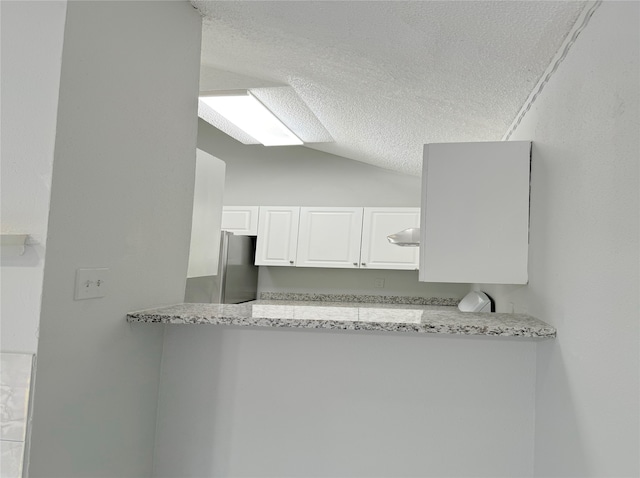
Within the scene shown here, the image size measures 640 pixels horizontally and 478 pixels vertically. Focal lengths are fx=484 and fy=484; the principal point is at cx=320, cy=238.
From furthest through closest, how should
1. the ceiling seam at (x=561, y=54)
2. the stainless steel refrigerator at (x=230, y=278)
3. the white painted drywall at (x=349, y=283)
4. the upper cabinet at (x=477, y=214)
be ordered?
the white painted drywall at (x=349, y=283)
the stainless steel refrigerator at (x=230, y=278)
the upper cabinet at (x=477, y=214)
the ceiling seam at (x=561, y=54)

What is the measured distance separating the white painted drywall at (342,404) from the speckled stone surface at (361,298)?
113 inches

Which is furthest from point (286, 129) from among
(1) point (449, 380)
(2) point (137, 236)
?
(1) point (449, 380)

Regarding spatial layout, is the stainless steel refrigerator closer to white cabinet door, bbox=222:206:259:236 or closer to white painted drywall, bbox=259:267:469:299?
white cabinet door, bbox=222:206:259:236

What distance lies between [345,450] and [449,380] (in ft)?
1.61

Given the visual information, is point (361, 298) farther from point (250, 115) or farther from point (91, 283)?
point (91, 283)

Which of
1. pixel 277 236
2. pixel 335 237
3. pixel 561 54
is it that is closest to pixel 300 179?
pixel 277 236

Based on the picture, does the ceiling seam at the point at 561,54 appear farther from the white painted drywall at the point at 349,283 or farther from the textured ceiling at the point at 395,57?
the white painted drywall at the point at 349,283

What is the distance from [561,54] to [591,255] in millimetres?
803

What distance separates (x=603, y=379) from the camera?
3.94 feet

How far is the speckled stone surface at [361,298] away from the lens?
468cm

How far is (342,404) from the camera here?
191cm

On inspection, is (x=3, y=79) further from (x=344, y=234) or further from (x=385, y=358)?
(x=344, y=234)

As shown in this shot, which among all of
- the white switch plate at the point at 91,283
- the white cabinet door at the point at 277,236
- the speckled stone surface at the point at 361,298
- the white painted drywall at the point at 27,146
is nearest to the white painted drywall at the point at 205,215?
the white switch plate at the point at 91,283

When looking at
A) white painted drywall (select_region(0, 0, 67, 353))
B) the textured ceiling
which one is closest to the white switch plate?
white painted drywall (select_region(0, 0, 67, 353))
